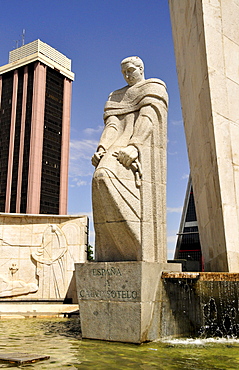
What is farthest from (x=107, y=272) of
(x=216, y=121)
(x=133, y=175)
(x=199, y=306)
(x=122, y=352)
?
(x=216, y=121)

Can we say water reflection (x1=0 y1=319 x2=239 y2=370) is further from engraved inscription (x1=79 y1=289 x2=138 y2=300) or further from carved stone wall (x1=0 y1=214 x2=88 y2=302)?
carved stone wall (x1=0 y1=214 x2=88 y2=302)

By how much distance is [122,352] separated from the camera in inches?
210

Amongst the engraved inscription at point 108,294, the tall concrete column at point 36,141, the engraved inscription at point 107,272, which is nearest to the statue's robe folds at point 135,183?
the engraved inscription at point 107,272

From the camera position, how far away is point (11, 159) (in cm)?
5066

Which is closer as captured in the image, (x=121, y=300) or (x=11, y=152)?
(x=121, y=300)

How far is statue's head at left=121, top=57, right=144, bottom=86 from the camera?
7.62 m

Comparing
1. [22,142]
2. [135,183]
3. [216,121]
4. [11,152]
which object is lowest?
[135,183]

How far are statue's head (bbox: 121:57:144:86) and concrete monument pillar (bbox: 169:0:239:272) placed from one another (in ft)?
5.32

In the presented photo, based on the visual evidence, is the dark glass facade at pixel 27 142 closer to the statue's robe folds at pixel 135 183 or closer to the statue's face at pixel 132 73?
the statue's face at pixel 132 73

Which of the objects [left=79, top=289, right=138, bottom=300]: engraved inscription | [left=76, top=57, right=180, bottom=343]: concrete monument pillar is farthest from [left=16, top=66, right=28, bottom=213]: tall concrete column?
[left=79, top=289, right=138, bottom=300]: engraved inscription

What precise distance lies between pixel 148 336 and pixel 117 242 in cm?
154

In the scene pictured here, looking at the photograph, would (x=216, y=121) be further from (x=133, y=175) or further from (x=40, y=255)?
(x=40, y=255)

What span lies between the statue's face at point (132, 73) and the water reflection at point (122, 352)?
185 inches

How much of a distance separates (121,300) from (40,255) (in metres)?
9.69
